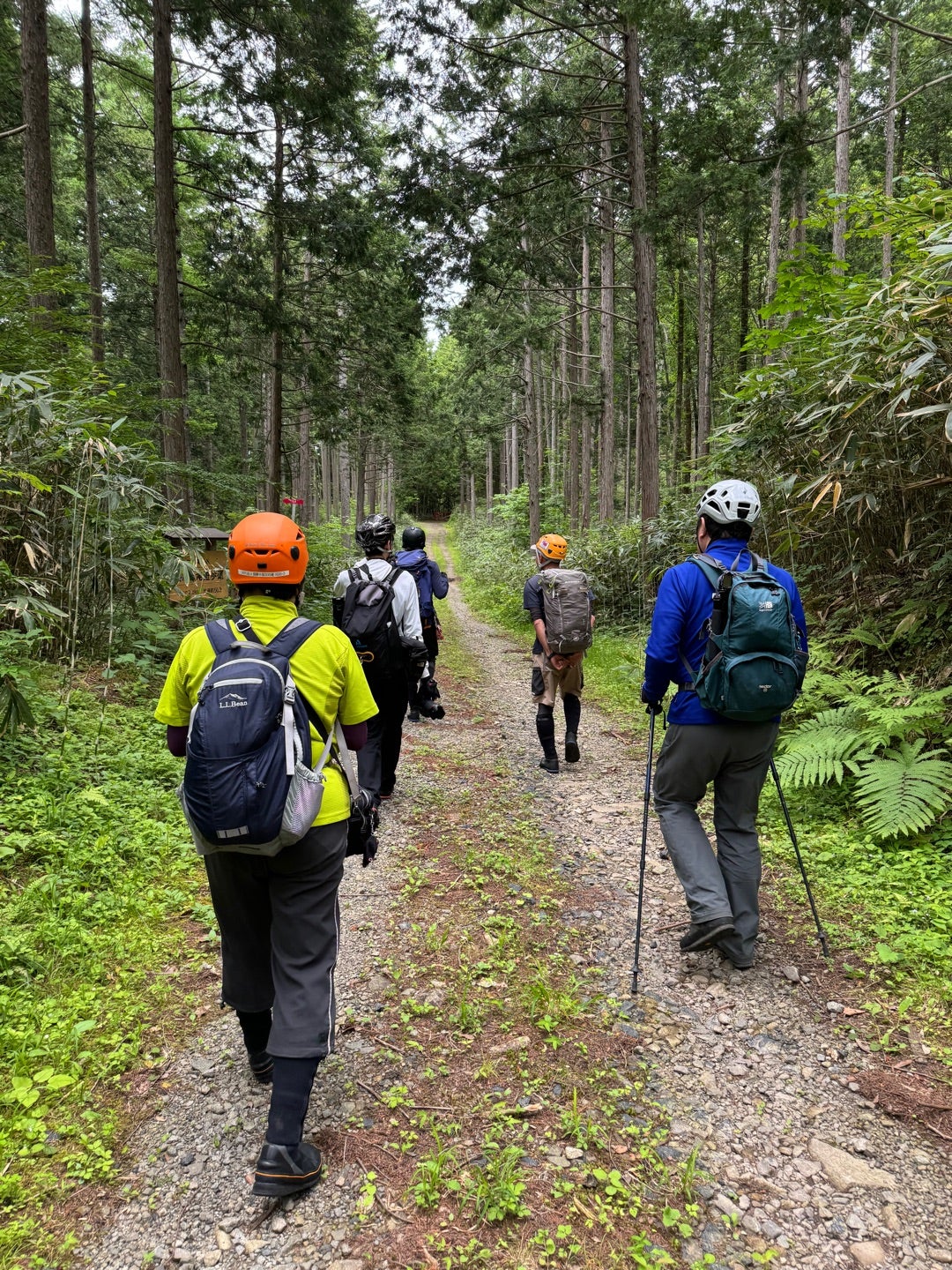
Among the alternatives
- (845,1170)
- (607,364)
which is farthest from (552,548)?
(607,364)

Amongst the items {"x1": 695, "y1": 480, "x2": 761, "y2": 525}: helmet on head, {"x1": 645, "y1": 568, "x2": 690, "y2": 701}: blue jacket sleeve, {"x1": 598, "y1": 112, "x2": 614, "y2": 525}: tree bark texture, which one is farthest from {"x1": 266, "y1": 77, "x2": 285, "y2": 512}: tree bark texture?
{"x1": 645, "y1": 568, "x2": 690, "y2": 701}: blue jacket sleeve

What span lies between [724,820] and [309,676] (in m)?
2.38

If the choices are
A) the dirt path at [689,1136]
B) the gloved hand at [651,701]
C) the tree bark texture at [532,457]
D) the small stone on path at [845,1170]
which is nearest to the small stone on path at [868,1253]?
the dirt path at [689,1136]

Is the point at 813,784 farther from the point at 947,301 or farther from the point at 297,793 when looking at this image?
the point at 297,793

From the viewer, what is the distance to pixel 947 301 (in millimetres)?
4504

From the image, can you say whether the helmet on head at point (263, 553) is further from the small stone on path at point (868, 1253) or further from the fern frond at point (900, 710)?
the fern frond at point (900, 710)

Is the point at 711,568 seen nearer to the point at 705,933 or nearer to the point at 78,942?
the point at 705,933

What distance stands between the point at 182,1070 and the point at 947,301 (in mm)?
6241

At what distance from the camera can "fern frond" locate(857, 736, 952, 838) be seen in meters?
4.13

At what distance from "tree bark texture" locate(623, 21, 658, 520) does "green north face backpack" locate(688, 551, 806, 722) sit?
7387mm

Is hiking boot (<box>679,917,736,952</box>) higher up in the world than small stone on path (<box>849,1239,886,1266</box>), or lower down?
higher up

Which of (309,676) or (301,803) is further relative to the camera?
(309,676)

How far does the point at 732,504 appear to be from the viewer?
3.41 meters

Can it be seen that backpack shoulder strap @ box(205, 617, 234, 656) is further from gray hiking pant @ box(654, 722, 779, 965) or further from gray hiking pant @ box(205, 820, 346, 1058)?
gray hiking pant @ box(654, 722, 779, 965)
